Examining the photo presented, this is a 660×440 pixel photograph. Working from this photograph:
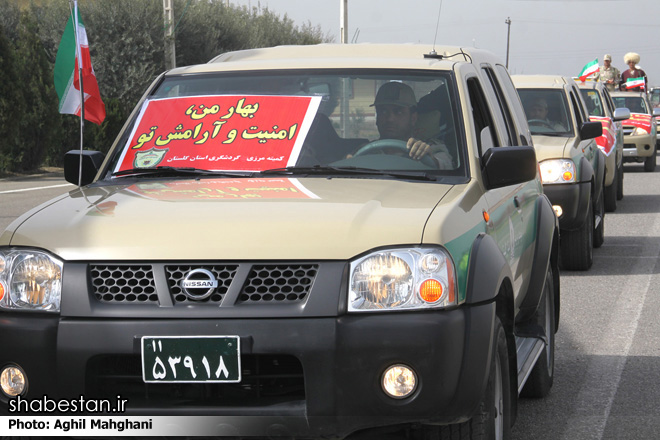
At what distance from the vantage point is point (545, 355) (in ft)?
18.8

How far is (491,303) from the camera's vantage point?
375 cm

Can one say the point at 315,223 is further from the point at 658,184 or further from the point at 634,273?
the point at 658,184

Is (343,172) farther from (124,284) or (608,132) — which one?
(608,132)

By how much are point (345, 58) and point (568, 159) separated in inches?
226

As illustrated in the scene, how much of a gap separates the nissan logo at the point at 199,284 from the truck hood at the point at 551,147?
294 inches

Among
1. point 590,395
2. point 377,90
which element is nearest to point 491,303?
point 377,90

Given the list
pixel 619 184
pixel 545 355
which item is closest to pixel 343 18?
pixel 619 184

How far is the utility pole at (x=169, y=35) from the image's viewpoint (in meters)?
33.8

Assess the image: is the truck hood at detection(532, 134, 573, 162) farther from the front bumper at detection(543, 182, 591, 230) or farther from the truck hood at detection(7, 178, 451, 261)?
the truck hood at detection(7, 178, 451, 261)

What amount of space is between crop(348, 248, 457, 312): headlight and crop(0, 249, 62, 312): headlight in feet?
3.18

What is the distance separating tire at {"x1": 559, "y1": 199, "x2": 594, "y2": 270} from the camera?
1043 centimetres

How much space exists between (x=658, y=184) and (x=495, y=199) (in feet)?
58.2

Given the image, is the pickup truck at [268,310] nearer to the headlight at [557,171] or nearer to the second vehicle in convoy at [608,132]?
the headlight at [557,171]

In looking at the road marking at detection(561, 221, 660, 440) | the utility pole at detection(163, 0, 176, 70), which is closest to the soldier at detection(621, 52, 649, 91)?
the utility pole at detection(163, 0, 176, 70)
